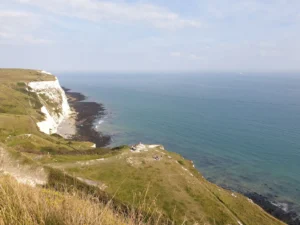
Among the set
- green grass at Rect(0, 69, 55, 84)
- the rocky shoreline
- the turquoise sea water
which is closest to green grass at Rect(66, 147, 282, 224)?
the turquoise sea water

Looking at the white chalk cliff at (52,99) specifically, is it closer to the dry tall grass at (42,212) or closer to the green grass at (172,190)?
the green grass at (172,190)

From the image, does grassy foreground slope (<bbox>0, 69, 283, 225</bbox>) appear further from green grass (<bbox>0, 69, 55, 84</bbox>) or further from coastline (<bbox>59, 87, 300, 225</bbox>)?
green grass (<bbox>0, 69, 55, 84</bbox>)

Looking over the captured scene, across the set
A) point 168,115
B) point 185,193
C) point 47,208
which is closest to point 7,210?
point 47,208

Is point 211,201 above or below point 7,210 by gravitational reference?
below

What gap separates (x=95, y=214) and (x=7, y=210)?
6.20 feet

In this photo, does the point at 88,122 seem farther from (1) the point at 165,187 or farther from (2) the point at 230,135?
(1) the point at 165,187

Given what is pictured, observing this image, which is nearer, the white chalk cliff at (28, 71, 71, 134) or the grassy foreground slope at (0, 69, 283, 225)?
the grassy foreground slope at (0, 69, 283, 225)

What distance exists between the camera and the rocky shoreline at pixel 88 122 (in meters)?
93.1

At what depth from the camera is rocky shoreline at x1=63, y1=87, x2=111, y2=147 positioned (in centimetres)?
9306

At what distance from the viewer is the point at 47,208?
5.39 m

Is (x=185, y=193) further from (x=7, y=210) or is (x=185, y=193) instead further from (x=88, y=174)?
Answer: (x=7, y=210)

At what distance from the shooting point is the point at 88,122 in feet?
384

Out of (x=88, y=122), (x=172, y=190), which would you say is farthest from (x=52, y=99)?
(x=172, y=190)

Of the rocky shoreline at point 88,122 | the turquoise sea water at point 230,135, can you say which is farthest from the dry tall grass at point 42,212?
the rocky shoreline at point 88,122
